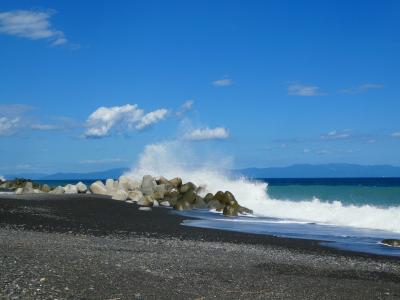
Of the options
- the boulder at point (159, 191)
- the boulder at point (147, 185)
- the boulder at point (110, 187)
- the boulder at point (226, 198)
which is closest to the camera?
the boulder at point (226, 198)

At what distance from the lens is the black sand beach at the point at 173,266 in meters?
10.2

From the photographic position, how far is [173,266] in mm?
12984

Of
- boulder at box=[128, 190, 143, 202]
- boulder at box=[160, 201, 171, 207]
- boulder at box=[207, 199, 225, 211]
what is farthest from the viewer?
boulder at box=[160, 201, 171, 207]

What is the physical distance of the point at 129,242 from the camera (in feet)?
56.6

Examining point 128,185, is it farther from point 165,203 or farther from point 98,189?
point 165,203

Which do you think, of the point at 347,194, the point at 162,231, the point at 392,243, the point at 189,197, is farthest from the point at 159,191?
the point at 347,194

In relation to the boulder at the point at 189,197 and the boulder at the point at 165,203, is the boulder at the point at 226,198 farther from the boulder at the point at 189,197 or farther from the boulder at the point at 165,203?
the boulder at the point at 165,203

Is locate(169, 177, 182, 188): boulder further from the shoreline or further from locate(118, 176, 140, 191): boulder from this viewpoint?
the shoreline

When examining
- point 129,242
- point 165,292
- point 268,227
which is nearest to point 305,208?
point 268,227

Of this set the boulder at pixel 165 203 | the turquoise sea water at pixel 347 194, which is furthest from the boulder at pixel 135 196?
the turquoise sea water at pixel 347 194

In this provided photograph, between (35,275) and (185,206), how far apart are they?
27.3 m

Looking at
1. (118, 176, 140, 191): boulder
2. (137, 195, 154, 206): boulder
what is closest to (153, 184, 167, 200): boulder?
(137, 195, 154, 206): boulder

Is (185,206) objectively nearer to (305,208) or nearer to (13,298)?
(305,208)

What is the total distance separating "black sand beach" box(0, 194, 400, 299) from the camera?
10.2 metres
